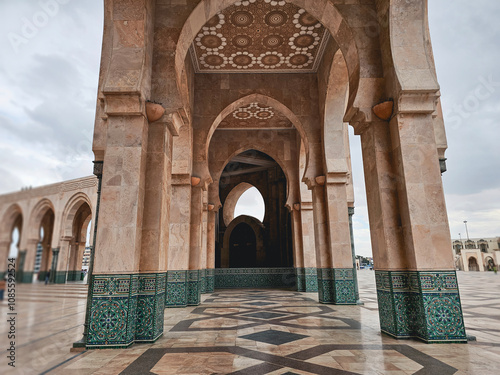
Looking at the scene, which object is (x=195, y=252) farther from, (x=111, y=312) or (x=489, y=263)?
(x=489, y=263)

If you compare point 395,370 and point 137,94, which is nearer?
point 395,370

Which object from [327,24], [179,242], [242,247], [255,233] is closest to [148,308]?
[179,242]

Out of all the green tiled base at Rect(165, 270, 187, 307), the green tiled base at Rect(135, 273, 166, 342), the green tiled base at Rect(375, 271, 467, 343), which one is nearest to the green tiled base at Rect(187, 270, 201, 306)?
the green tiled base at Rect(165, 270, 187, 307)

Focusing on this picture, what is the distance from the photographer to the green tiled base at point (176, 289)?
22.7 feet

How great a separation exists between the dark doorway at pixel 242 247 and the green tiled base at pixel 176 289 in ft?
29.8

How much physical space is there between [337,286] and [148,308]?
4.65 metres

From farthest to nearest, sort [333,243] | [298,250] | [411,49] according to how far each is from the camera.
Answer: [298,250] < [333,243] < [411,49]

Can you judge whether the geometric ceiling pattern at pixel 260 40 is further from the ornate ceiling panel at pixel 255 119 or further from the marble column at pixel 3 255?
the marble column at pixel 3 255

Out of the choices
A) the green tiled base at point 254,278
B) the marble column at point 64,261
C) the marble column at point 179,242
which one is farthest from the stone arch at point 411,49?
the green tiled base at point 254,278

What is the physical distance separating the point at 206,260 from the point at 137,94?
8.50 meters

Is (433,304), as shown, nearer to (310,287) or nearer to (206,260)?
(310,287)

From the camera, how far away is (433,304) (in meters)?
3.58

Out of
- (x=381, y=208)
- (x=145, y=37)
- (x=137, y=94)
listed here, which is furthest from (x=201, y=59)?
(x=381, y=208)

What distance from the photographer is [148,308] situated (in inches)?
149
